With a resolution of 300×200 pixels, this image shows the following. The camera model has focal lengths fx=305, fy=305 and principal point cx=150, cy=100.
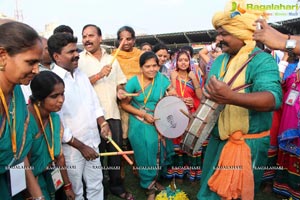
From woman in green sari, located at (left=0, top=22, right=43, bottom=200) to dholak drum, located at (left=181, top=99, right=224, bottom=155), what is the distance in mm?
1299

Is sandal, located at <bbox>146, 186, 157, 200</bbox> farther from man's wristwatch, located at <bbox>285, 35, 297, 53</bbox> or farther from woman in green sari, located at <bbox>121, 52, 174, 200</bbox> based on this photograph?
man's wristwatch, located at <bbox>285, 35, 297, 53</bbox>

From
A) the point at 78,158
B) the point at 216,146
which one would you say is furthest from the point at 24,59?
the point at 216,146

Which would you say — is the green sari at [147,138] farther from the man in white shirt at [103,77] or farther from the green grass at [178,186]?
the green grass at [178,186]

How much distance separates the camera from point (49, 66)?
12.5ft

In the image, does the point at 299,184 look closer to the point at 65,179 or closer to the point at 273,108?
the point at 273,108

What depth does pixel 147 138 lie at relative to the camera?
409cm

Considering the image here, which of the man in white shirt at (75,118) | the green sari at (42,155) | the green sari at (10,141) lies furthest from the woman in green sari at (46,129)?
Answer: the green sari at (10,141)

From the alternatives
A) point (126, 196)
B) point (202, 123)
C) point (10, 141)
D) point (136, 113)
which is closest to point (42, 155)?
point (10, 141)

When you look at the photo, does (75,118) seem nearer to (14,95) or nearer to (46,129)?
(46,129)

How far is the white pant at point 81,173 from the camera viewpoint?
10.1 feet

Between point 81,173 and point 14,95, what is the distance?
148 cm

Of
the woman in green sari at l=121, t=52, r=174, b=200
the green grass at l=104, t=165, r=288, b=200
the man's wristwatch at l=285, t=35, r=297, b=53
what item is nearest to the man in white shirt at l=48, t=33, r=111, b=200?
the woman in green sari at l=121, t=52, r=174, b=200

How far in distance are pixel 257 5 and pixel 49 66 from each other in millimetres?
2497

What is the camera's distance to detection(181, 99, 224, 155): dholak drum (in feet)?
7.98
